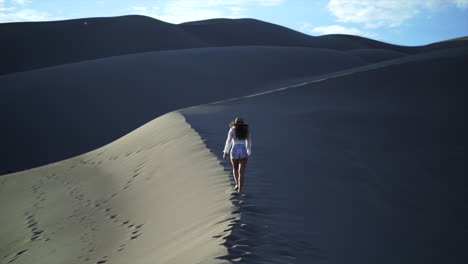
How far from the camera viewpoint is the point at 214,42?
91562 millimetres

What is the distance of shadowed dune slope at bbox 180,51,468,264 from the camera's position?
5238 mm

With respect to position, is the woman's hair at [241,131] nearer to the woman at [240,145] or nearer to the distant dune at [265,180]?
the woman at [240,145]

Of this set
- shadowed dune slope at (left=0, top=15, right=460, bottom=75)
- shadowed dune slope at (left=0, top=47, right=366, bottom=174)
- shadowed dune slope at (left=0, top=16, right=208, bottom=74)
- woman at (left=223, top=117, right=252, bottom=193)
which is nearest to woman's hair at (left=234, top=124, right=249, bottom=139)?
woman at (left=223, top=117, right=252, bottom=193)

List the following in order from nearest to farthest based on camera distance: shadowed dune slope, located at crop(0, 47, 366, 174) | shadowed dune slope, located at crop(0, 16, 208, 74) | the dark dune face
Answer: shadowed dune slope, located at crop(0, 47, 366, 174) < the dark dune face < shadowed dune slope, located at crop(0, 16, 208, 74)

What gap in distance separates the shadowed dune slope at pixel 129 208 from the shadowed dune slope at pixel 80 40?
198 feet

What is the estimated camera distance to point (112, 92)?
100ft

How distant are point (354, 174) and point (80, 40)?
74114mm

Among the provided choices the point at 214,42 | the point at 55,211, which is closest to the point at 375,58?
the point at 214,42

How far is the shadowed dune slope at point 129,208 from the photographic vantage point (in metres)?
5.76

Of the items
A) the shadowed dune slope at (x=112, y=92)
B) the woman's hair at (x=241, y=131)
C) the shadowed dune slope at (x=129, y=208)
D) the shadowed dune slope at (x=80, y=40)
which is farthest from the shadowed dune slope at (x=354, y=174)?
the shadowed dune slope at (x=80, y=40)

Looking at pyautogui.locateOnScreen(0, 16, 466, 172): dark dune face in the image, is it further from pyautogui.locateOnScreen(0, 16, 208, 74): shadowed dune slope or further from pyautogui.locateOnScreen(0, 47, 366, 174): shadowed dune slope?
pyautogui.locateOnScreen(0, 16, 208, 74): shadowed dune slope

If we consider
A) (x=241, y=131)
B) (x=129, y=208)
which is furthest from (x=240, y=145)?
(x=129, y=208)

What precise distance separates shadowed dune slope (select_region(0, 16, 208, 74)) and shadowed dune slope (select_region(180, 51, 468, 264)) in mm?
58712

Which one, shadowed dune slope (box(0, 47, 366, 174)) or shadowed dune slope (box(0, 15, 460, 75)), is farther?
shadowed dune slope (box(0, 15, 460, 75))
